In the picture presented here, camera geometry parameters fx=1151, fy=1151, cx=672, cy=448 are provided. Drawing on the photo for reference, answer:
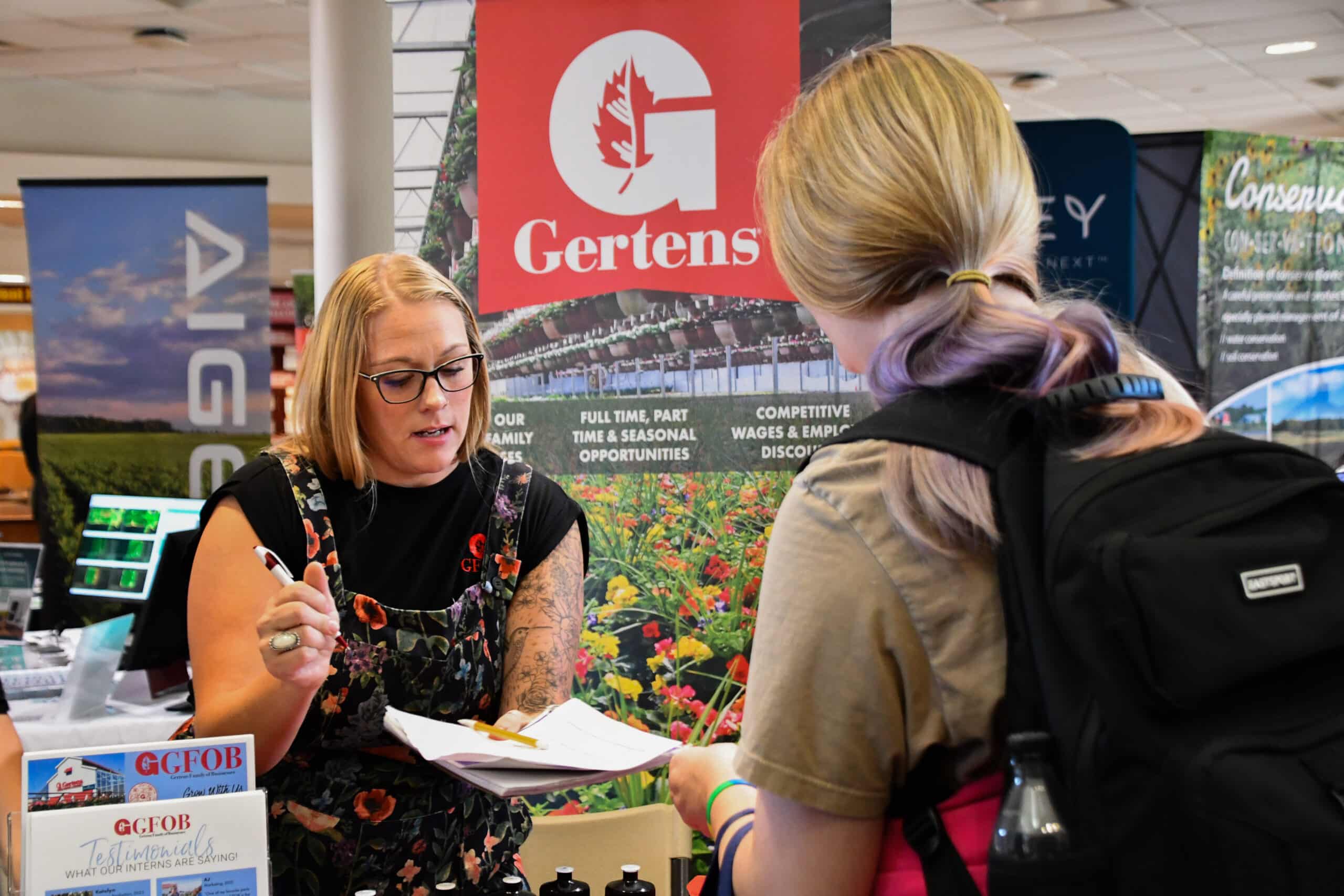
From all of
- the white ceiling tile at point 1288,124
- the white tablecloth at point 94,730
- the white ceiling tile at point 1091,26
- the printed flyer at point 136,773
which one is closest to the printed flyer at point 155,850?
the printed flyer at point 136,773

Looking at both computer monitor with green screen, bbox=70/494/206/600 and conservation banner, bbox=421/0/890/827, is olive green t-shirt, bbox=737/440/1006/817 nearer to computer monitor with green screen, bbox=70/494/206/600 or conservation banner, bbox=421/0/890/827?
conservation banner, bbox=421/0/890/827

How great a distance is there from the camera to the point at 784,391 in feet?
10.7

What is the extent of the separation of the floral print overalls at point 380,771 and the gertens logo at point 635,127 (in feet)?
5.21

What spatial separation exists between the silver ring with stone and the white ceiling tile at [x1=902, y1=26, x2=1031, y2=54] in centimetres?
649

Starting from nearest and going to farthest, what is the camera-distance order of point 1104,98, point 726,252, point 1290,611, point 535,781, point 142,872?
point 1290,611
point 142,872
point 535,781
point 726,252
point 1104,98

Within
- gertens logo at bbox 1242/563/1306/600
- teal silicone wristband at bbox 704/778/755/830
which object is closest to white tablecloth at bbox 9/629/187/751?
teal silicone wristband at bbox 704/778/755/830

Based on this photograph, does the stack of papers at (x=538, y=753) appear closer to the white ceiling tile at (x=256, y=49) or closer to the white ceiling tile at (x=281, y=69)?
the white ceiling tile at (x=256, y=49)

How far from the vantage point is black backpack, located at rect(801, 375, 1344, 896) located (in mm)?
792

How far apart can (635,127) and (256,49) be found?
5.08m

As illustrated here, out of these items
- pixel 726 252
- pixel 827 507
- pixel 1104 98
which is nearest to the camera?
pixel 827 507

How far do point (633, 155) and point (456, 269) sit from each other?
601mm

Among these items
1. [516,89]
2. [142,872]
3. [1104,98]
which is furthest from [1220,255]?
[142,872]

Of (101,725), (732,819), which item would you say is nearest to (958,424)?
(732,819)

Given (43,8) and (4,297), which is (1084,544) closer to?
(43,8)
